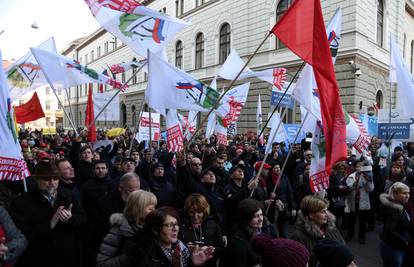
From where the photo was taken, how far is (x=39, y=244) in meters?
2.90

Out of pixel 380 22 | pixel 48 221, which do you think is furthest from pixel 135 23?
pixel 380 22

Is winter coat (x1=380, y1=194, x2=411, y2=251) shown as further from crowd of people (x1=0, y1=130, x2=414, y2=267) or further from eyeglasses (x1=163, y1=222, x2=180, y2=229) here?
eyeglasses (x1=163, y1=222, x2=180, y2=229)

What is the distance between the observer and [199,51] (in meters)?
26.9

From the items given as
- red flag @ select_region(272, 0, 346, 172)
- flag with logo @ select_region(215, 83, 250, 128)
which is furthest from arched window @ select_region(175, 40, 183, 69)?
red flag @ select_region(272, 0, 346, 172)

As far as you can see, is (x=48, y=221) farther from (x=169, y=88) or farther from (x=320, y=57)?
(x=320, y=57)

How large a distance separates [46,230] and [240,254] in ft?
5.11

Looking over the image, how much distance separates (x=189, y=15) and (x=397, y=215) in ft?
86.3

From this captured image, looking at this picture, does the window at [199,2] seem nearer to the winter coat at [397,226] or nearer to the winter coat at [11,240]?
the winter coat at [397,226]

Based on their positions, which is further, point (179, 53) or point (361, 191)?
point (179, 53)

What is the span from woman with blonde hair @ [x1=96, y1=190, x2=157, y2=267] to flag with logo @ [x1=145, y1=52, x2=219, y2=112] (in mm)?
2493

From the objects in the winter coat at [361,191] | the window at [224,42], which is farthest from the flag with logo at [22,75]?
the window at [224,42]

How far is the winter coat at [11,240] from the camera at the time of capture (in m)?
2.39

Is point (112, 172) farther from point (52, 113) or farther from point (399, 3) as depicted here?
point (52, 113)

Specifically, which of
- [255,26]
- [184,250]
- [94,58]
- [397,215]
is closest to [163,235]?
[184,250]
